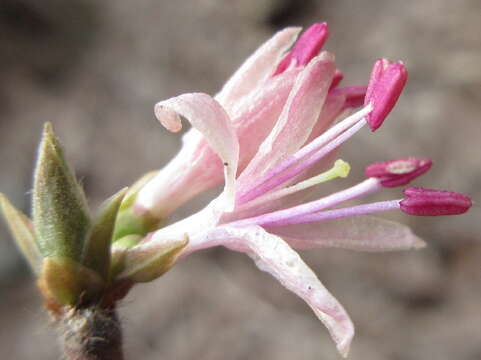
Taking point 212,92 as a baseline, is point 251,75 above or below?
above

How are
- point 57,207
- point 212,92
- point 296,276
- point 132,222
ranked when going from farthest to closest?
point 212,92 < point 132,222 < point 57,207 < point 296,276

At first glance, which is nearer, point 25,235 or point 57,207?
point 57,207

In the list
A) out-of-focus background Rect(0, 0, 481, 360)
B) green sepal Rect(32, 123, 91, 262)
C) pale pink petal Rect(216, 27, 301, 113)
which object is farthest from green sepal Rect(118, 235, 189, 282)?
out-of-focus background Rect(0, 0, 481, 360)

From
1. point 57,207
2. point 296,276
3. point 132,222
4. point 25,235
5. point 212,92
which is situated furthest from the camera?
point 212,92

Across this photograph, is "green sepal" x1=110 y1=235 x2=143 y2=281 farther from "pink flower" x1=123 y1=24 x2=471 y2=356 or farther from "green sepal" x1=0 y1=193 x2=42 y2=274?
"green sepal" x1=0 y1=193 x2=42 y2=274

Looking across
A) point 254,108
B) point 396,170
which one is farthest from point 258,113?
point 396,170

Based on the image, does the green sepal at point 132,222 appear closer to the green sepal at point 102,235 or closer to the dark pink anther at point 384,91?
the green sepal at point 102,235

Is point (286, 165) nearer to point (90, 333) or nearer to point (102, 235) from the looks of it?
point (102, 235)

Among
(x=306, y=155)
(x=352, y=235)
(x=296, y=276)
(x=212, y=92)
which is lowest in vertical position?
(x=212, y=92)
